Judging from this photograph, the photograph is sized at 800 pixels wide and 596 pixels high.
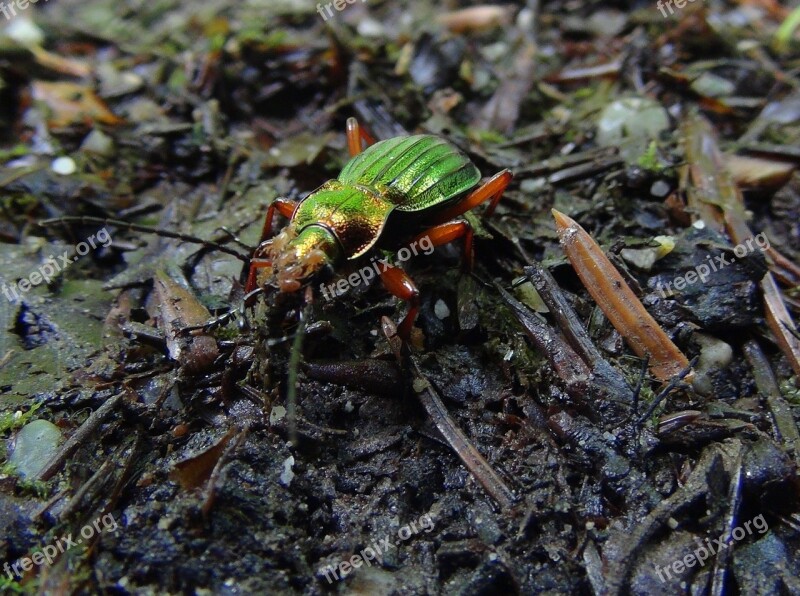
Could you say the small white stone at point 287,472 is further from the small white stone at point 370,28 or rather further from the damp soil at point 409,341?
the small white stone at point 370,28

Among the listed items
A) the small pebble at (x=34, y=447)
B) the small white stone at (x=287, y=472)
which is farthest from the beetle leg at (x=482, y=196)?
the small pebble at (x=34, y=447)

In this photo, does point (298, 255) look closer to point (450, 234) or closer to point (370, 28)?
point (450, 234)

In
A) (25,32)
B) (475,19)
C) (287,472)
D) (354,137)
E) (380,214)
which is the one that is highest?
(25,32)

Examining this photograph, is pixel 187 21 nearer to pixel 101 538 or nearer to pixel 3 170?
pixel 3 170

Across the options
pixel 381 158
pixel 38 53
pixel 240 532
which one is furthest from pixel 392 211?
pixel 38 53

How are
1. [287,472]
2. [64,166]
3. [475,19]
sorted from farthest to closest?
[475,19]
[64,166]
[287,472]

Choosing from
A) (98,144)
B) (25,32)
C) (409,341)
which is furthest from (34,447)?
(25,32)

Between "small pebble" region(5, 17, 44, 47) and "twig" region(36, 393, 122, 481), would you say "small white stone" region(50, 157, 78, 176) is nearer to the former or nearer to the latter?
"small pebble" region(5, 17, 44, 47)
